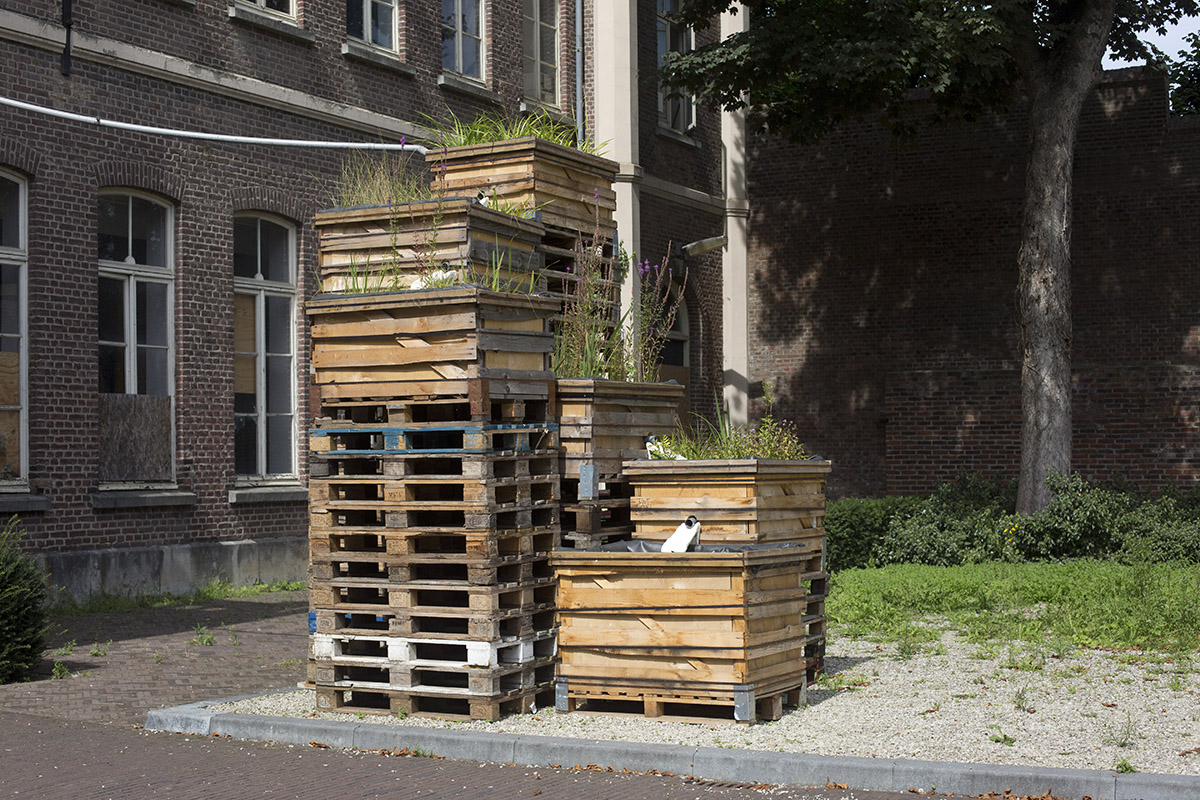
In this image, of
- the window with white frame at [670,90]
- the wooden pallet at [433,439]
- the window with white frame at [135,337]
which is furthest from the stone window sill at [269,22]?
the wooden pallet at [433,439]

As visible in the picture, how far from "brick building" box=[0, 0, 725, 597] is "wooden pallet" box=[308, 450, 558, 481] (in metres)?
5.91

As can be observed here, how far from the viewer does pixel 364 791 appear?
6.86 metres

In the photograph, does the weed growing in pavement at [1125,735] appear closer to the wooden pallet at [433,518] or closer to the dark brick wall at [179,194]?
the wooden pallet at [433,518]

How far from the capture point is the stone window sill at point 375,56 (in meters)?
17.5

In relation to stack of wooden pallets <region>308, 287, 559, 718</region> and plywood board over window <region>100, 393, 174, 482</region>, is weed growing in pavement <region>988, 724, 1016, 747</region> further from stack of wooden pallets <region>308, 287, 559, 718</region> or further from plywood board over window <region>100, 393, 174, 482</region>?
plywood board over window <region>100, 393, 174, 482</region>

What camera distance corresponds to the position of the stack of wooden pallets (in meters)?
8.26

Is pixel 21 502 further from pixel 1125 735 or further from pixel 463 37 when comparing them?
pixel 1125 735

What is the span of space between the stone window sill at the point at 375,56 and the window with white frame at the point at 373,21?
0.13 metres

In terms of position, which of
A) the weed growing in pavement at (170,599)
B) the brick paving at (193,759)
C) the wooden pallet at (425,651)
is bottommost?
the brick paving at (193,759)

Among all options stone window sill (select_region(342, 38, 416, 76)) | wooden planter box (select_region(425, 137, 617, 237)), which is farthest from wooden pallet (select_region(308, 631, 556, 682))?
stone window sill (select_region(342, 38, 416, 76))

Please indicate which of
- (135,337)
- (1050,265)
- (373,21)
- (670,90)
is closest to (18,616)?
(135,337)

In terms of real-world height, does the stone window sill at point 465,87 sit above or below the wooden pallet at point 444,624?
above

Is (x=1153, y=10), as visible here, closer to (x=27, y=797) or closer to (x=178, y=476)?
(x=178, y=476)

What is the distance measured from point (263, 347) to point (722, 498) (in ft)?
30.4
